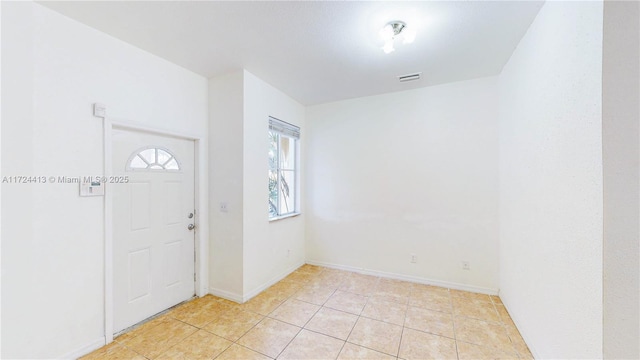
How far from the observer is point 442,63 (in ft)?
8.31

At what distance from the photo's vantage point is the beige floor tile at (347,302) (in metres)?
2.57

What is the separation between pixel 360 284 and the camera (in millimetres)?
3184

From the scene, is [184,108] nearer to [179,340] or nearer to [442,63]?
[179,340]

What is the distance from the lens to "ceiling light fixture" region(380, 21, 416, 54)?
1.89 m

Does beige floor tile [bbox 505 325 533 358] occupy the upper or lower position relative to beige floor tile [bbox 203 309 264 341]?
upper

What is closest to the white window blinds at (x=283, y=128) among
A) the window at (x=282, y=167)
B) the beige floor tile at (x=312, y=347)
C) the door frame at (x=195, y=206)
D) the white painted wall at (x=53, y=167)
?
the window at (x=282, y=167)

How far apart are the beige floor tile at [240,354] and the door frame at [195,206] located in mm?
1050

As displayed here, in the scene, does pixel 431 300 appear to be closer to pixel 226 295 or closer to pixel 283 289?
pixel 283 289

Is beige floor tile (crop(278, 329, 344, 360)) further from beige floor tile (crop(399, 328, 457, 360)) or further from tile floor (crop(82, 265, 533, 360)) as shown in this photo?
beige floor tile (crop(399, 328, 457, 360))

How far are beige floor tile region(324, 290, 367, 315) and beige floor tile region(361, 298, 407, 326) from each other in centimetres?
7

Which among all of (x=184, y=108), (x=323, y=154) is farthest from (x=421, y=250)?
(x=184, y=108)

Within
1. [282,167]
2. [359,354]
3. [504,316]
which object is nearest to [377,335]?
[359,354]

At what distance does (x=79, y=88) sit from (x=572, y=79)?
3412mm

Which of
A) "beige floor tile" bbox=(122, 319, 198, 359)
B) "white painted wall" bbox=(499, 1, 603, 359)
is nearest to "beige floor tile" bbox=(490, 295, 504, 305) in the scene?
"white painted wall" bbox=(499, 1, 603, 359)
